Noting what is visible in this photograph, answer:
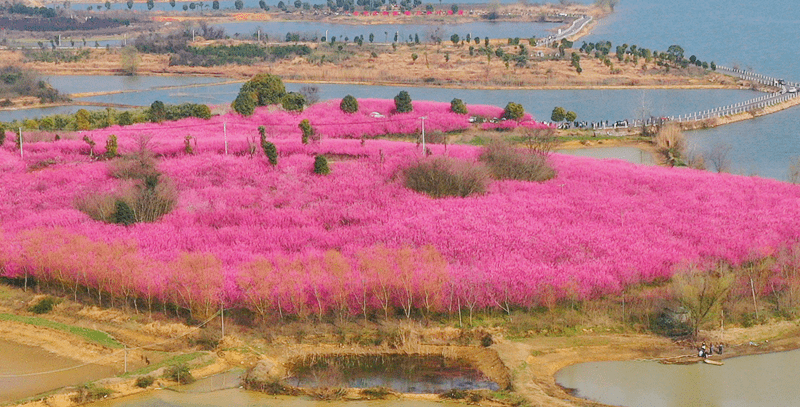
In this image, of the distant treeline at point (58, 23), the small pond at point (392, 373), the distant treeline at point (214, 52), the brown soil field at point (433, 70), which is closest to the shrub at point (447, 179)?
the small pond at point (392, 373)

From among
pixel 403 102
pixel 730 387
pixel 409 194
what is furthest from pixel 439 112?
pixel 730 387

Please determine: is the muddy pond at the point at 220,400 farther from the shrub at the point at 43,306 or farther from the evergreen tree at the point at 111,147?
the evergreen tree at the point at 111,147

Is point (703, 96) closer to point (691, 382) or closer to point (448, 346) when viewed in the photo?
point (448, 346)

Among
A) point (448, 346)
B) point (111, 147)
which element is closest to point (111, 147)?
point (111, 147)

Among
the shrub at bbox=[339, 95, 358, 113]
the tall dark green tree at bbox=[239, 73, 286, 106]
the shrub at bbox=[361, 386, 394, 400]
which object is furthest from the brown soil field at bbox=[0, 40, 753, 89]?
the shrub at bbox=[361, 386, 394, 400]

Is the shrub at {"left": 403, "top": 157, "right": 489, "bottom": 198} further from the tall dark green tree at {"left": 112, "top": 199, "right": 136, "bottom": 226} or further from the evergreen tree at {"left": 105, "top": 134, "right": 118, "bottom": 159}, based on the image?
the evergreen tree at {"left": 105, "top": 134, "right": 118, "bottom": 159}

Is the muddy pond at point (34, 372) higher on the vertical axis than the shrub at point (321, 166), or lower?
lower
